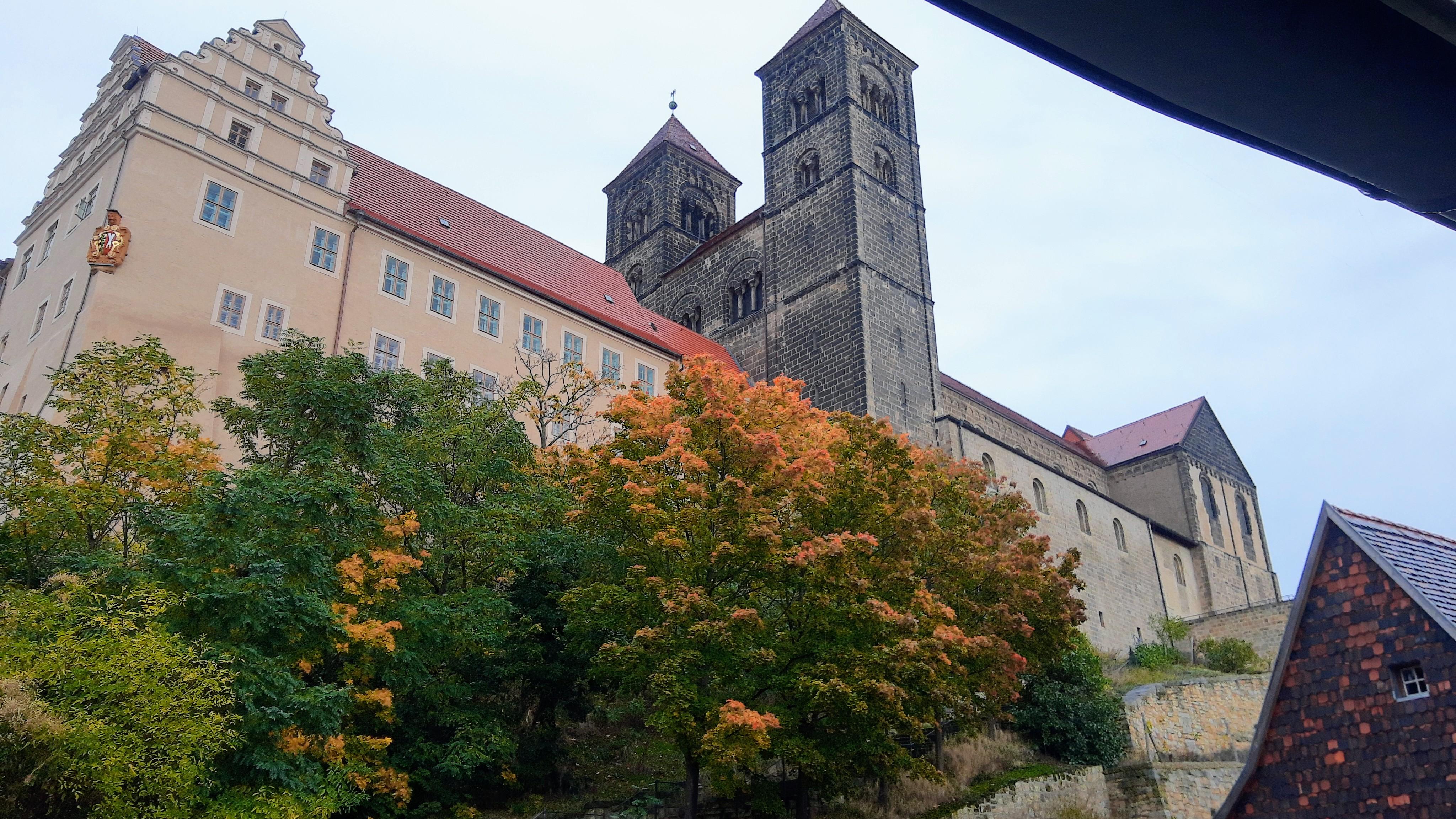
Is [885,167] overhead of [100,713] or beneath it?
overhead

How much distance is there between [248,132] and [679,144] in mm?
35006

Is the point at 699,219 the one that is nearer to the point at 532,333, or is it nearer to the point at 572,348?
the point at 572,348

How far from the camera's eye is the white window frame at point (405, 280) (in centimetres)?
3219

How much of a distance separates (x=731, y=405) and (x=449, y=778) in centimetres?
883

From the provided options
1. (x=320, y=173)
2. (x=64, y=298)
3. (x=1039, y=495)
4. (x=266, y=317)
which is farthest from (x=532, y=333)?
(x=1039, y=495)

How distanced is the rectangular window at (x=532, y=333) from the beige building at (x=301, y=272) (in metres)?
0.06

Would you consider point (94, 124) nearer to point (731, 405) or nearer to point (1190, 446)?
point (731, 405)

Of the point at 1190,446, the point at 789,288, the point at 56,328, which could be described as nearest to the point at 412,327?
the point at 56,328

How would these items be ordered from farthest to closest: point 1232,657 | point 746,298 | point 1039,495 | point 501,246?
1. point 746,298
2. point 1039,495
3. point 1232,657
4. point 501,246

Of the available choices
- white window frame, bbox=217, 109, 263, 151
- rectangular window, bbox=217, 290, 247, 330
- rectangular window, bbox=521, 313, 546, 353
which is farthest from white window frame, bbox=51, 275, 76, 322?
rectangular window, bbox=521, 313, 546, 353

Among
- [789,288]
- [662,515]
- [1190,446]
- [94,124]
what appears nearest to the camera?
[662,515]

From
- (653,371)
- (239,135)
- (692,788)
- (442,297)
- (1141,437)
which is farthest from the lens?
(1141,437)

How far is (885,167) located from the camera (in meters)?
Result: 47.3

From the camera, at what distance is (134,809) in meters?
13.4
